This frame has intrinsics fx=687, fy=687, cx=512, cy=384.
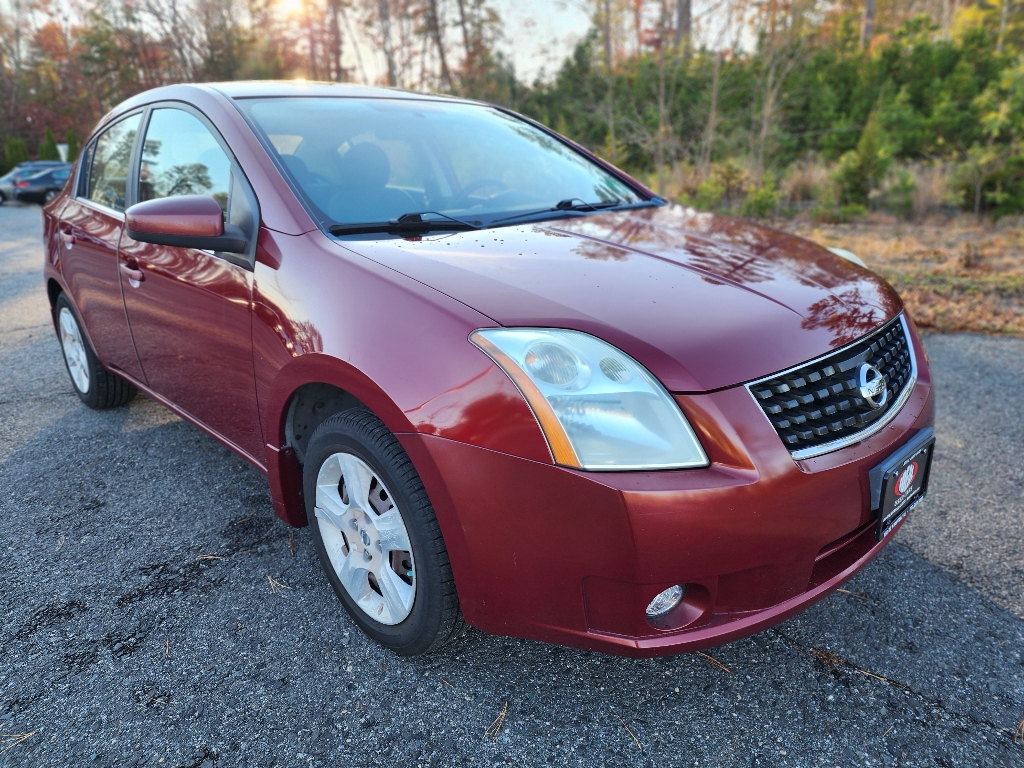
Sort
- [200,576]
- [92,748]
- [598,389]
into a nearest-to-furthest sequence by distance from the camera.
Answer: [598,389] < [92,748] < [200,576]

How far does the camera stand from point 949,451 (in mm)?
3141

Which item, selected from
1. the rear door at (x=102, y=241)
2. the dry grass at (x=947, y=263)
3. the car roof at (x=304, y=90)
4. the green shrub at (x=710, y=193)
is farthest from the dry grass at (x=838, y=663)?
the green shrub at (x=710, y=193)

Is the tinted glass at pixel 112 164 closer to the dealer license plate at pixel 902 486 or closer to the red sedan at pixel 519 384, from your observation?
the red sedan at pixel 519 384

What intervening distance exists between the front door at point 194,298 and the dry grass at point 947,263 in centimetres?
475

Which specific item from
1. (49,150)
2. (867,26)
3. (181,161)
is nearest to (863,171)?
(181,161)

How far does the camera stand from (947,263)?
22.0 ft

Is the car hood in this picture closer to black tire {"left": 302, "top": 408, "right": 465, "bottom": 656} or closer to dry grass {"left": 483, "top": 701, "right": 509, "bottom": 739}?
black tire {"left": 302, "top": 408, "right": 465, "bottom": 656}

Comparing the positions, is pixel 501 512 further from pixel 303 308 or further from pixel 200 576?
pixel 200 576

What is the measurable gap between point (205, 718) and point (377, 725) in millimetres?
431

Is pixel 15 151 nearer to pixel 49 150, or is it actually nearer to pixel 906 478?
pixel 49 150

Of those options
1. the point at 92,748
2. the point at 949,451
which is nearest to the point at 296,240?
the point at 92,748

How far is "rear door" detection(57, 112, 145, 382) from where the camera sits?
2.97 meters

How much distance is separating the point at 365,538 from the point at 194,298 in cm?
109

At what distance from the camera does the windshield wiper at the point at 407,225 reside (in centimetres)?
203
